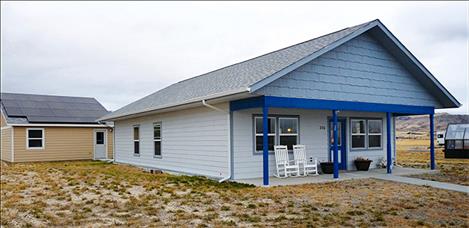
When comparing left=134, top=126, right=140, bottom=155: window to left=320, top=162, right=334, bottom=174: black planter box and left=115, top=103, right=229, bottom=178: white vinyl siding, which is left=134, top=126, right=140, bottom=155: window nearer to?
left=115, top=103, right=229, bottom=178: white vinyl siding

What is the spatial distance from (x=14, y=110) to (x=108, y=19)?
40.9 feet

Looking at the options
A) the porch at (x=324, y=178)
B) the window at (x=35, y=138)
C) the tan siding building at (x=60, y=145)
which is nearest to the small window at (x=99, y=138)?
the tan siding building at (x=60, y=145)

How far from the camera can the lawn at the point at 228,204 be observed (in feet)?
22.5

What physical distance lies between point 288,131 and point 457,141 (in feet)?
44.6

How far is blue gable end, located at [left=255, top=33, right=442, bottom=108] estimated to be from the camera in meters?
11.5

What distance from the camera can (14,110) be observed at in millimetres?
24094

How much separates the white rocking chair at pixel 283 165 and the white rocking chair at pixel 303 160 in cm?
19

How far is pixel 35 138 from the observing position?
2330cm

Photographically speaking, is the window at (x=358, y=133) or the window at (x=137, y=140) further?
the window at (x=137, y=140)

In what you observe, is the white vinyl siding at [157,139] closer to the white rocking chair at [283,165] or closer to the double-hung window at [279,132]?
the double-hung window at [279,132]

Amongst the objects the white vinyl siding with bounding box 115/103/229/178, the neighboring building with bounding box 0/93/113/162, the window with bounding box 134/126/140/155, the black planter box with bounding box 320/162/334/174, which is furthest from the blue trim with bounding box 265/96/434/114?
the neighboring building with bounding box 0/93/113/162

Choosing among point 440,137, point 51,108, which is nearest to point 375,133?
point 51,108

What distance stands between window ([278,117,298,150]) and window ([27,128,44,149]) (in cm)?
1586

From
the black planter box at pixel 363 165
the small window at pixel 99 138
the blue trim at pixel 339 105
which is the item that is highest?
the blue trim at pixel 339 105
